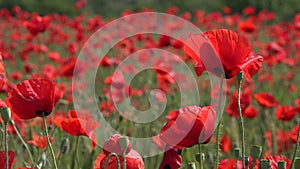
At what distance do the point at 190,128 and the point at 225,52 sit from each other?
198 mm

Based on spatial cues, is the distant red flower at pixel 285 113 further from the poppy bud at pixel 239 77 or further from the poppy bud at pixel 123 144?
the poppy bud at pixel 123 144

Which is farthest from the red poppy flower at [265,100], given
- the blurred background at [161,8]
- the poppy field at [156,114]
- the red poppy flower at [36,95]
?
the blurred background at [161,8]

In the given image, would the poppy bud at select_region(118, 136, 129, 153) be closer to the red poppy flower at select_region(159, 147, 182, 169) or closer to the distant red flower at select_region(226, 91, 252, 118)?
the red poppy flower at select_region(159, 147, 182, 169)

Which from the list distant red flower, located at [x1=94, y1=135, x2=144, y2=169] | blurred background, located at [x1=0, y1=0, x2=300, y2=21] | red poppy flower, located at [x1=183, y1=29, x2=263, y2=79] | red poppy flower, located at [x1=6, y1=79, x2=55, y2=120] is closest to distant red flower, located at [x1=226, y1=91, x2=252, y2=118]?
red poppy flower, located at [x1=183, y1=29, x2=263, y2=79]

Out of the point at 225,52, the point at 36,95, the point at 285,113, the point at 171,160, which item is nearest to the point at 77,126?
the point at 36,95

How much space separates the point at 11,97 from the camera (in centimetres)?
136

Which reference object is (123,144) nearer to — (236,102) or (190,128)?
(190,128)

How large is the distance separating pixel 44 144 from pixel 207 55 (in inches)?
32.9

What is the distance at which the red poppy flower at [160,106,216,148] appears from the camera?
1.22 m

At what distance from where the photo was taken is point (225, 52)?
4.25 feet

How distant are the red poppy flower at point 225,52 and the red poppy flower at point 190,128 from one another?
0.36 ft

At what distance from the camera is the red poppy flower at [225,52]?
1286 millimetres

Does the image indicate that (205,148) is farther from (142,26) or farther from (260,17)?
(260,17)

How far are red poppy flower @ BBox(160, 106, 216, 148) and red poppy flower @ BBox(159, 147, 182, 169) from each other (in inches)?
2.0
